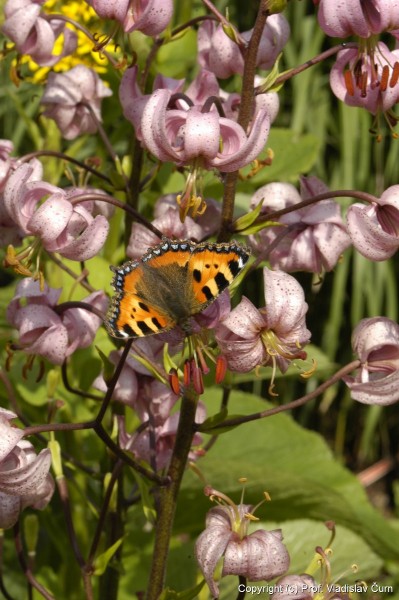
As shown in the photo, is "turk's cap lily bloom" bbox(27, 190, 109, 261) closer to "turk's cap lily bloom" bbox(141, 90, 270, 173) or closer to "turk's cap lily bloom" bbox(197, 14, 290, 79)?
"turk's cap lily bloom" bbox(141, 90, 270, 173)

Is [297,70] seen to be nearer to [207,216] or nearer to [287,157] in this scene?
[207,216]

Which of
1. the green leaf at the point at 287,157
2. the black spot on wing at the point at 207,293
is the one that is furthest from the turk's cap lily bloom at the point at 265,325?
the green leaf at the point at 287,157

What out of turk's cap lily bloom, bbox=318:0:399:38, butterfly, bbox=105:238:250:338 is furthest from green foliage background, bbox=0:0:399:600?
turk's cap lily bloom, bbox=318:0:399:38

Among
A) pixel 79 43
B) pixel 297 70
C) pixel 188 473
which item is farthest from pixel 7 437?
pixel 79 43

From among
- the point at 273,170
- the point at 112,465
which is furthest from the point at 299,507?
the point at 273,170

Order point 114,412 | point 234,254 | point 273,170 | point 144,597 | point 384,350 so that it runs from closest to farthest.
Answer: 1. point 234,254
2. point 384,350
3. point 144,597
4. point 114,412
5. point 273,170

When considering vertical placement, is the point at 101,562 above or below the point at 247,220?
below

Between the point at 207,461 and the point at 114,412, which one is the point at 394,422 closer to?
the point at 207,461
